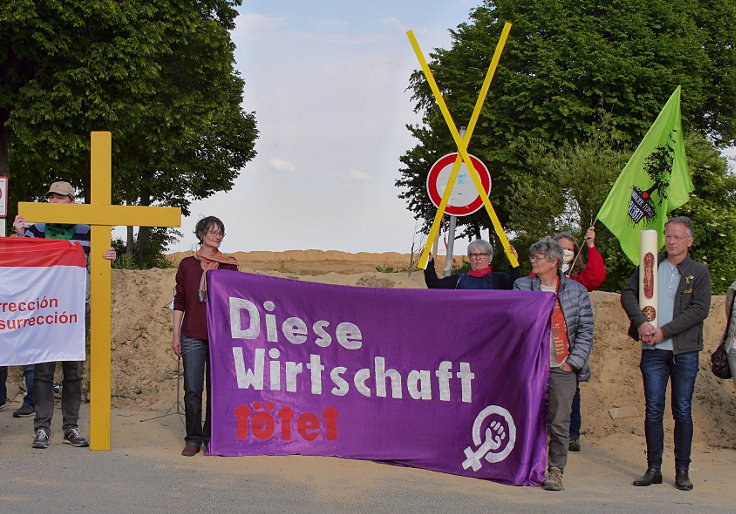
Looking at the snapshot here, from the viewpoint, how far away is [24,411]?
921cm

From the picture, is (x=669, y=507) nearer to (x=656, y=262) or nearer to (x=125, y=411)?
(x=656, y=262)

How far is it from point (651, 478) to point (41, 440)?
5023 millimetres

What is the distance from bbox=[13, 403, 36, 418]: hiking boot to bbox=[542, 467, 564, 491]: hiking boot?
216 inches

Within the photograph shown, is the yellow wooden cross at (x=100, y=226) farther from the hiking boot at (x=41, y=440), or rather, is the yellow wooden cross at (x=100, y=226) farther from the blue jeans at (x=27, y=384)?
the blue jeans at (x=27, y=384)

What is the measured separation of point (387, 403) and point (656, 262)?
2.40 m

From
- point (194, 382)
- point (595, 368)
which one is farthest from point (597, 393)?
point (194, 382)

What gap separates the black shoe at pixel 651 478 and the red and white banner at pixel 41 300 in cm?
476

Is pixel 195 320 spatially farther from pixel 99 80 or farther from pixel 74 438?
pixel 99 80

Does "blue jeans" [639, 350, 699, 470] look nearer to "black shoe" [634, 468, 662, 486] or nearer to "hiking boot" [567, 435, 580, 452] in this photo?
"black shoe" [634, 468, 662, 486]

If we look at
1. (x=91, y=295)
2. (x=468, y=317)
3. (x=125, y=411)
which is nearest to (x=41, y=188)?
(x=125, y=411)

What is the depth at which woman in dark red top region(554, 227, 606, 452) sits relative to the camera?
803 cm

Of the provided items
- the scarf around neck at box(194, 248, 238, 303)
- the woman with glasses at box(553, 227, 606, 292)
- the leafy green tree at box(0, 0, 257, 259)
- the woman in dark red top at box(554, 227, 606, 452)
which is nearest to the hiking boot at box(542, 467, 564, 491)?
the woman in dark red top at box(554, 227, 606, 452)

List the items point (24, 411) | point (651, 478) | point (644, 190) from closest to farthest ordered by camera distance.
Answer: point (651, 478) → point (644, 190) → point (24, 411)

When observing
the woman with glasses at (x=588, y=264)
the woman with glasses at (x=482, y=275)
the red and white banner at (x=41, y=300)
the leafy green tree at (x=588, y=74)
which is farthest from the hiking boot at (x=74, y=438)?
the leafy green tree at (x=588, y=74)
